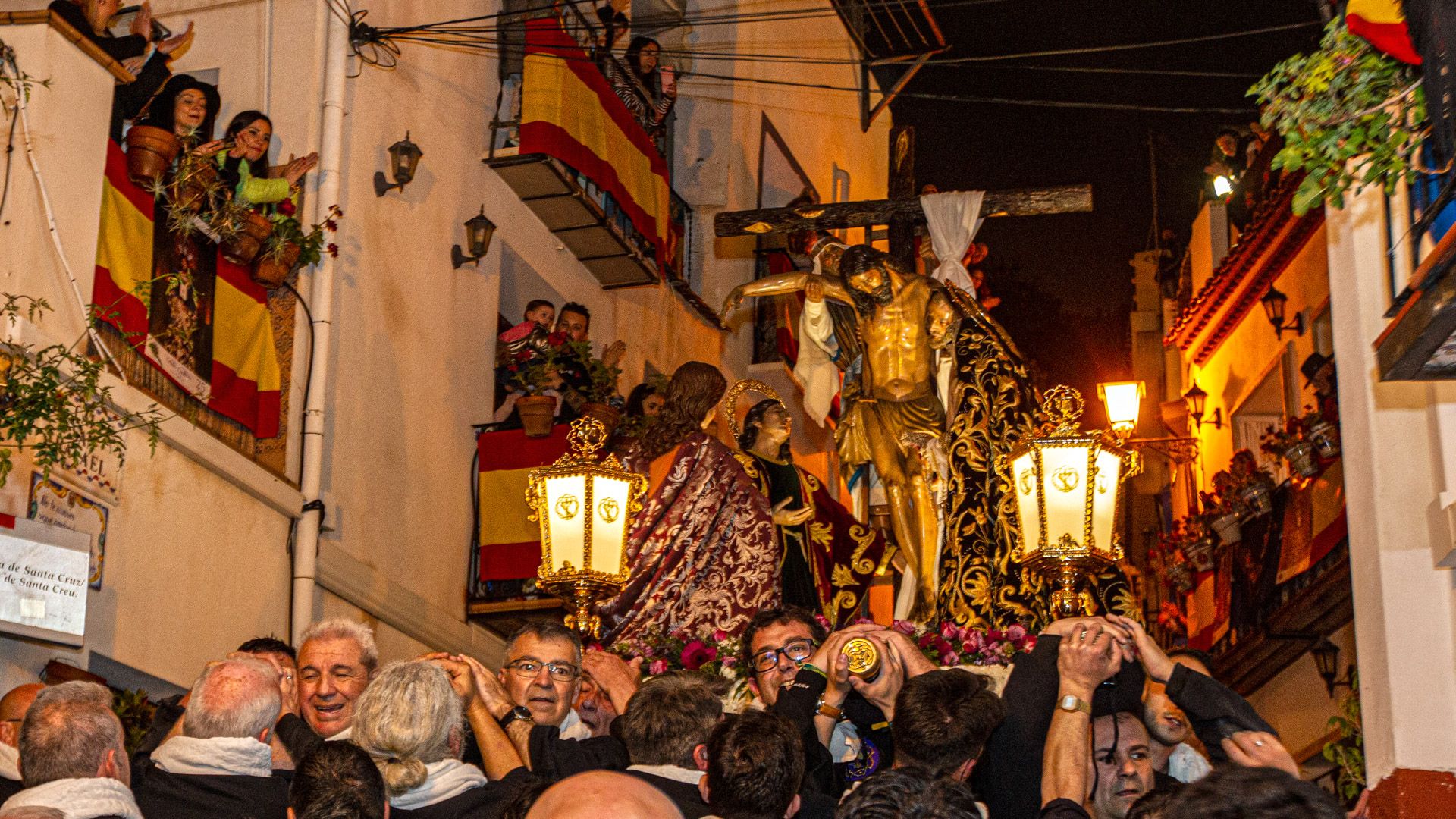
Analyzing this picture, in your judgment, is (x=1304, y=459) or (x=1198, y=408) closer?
(x=1304, y=459)

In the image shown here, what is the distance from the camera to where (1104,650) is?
5207mm

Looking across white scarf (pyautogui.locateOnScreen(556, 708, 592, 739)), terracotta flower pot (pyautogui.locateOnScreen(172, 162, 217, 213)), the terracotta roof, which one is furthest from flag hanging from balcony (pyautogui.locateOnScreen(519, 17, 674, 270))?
white scarf (pyautogui.locateOnScreen(556, 708, 592, 739))

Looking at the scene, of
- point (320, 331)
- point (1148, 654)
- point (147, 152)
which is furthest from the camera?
point (320, 331)

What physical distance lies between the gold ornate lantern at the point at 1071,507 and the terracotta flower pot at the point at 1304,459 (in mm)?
7944

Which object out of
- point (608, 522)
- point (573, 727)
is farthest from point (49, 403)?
point (573, 727)

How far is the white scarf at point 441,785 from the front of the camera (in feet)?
16.0

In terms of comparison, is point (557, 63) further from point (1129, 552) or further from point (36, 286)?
point (1129, 552)

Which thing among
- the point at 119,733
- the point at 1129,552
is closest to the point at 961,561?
the point at 119,733

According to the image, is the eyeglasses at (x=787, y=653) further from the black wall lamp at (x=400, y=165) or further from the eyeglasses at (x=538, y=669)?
the black wall lamp at (x=400, y=165)

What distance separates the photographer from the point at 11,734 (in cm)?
617

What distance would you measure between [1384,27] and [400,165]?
8.52 m

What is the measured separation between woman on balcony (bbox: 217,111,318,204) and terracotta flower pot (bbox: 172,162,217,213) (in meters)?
0.32

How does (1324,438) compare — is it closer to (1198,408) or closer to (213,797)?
(1198,408)

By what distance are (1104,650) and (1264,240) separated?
1467cm
